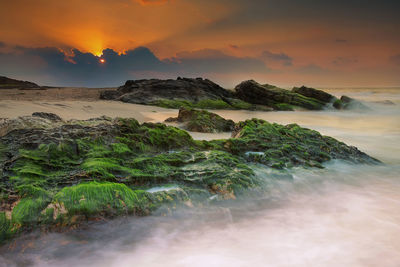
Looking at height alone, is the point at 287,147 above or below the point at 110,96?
below

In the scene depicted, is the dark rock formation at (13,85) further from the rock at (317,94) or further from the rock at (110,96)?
the rock at (317,94)

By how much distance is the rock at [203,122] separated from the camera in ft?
21.0

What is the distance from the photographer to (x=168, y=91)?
56.4 feet

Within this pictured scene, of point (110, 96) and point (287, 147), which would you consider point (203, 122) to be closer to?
point (287, 147)

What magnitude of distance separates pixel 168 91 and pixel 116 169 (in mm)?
14741

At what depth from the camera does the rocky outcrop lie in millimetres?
2213

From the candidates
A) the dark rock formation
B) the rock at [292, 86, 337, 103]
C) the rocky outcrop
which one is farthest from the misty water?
the dark rock formation

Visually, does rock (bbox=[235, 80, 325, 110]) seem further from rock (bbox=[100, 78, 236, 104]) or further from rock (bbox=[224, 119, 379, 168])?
rock (bbox=[224, 119, 379, 168])

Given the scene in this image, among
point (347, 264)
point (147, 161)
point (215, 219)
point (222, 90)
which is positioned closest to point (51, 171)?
point (147, 161)

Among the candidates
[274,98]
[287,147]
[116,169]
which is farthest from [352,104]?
[116,169]

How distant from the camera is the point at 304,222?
257 cm

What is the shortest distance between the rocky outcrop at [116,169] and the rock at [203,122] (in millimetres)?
2269

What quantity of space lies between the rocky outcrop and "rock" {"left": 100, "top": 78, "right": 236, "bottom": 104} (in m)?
11.9

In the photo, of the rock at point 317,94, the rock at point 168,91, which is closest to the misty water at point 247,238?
the rock at point 168,91
